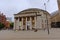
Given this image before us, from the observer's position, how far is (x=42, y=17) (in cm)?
7150

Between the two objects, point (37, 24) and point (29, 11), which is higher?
point (29, 11)

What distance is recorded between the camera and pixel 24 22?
257 feet

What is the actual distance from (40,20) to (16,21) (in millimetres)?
10780

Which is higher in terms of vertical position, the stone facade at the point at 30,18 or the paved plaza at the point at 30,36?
the stone facade at the point at 30,18

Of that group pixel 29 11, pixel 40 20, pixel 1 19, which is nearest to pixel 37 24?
pixel 40 20

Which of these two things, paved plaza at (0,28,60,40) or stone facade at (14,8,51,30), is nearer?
paved plaza at (0,28,60,40)

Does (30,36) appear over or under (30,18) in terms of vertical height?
under

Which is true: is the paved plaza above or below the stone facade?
below

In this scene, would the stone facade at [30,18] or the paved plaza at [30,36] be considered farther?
the stone facade at [30,18]

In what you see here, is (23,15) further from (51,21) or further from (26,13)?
(51,21)

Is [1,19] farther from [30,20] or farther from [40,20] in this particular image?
[40,20]

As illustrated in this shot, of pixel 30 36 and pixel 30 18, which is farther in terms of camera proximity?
pixel 30 18

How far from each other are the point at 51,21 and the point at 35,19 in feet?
23.1

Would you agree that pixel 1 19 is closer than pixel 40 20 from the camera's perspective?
No
